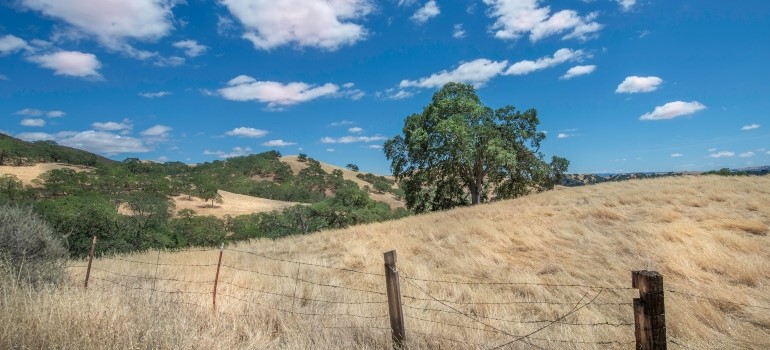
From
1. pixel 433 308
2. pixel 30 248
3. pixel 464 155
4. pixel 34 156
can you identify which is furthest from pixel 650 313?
pixel 34 156

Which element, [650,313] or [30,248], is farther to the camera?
[30,248]

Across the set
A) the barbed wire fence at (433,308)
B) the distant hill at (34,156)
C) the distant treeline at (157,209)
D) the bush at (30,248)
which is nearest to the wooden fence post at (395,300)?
the barbed wire fence at (433,308)

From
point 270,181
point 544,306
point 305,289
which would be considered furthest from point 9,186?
point 544,306

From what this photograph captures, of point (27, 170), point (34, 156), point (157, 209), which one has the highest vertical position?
point (34, 156)

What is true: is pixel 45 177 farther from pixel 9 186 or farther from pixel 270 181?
pixel 270 181

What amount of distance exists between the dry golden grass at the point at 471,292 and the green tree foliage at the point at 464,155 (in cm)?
1193

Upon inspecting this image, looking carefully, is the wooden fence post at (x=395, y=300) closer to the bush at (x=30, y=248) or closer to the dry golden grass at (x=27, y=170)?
the bush at (x=30, y=248)

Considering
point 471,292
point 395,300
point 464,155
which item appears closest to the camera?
point 395,300

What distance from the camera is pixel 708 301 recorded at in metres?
6.23

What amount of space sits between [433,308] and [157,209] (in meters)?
73.9

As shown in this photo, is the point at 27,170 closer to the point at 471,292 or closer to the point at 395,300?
the point at 471,292

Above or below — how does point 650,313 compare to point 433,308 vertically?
above

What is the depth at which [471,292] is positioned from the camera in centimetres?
799

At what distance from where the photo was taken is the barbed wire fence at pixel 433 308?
202 inches
